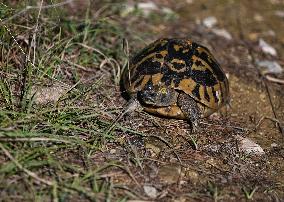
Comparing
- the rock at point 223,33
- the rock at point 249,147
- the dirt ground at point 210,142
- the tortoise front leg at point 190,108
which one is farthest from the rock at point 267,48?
the rock at point 249,147

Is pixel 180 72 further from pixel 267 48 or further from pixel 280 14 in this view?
pixel 280 14

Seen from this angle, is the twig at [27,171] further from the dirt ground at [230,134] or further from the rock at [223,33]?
the rock at [223,33]

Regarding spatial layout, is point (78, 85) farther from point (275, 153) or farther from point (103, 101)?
point (275, 153)

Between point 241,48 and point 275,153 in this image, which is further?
point 241,48

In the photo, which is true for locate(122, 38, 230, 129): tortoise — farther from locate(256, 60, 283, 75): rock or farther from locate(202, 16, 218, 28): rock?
locate(202, 16, 218, 28): rock

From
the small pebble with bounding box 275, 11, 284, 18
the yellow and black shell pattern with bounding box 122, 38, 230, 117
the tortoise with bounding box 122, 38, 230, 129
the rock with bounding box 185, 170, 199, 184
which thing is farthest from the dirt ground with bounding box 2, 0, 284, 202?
the small pebble with bounding box 275, 11, 284, 18

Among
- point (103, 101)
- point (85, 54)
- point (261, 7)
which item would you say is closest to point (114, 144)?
point (103, 101)

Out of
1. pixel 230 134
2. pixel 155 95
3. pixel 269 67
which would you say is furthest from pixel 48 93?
pixel 269 67
